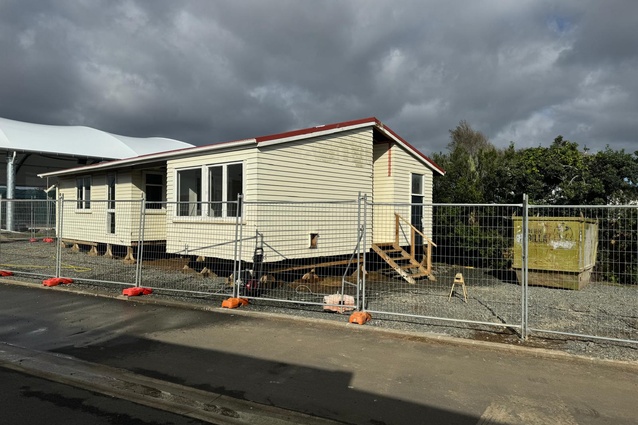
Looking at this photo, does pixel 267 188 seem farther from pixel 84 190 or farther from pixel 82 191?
pixel 82 191

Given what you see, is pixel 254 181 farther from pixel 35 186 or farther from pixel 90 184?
pixel 35 186

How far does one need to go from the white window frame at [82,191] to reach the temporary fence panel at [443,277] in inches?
432

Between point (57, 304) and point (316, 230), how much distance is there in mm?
5760

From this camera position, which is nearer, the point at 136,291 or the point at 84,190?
the point at 136,291

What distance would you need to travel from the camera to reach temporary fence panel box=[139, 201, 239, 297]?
396 inches

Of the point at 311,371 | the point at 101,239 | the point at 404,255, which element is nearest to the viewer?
the point at 311,371

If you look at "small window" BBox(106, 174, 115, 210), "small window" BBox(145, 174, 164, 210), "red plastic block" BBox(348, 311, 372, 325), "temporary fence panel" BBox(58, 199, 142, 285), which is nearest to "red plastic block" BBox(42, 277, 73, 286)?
"temporary fence panel" BBox(58, 199, 142, 285)

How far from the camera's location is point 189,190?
11.6 m

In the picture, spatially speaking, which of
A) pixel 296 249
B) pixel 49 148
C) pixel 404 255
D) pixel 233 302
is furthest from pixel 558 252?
pixel 49 148

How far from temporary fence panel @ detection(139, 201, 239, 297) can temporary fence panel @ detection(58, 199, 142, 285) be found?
1002 millimetres

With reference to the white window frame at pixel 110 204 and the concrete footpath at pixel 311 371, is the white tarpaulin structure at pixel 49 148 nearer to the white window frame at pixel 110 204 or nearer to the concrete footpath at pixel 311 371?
the white window frame at pixel 110 204

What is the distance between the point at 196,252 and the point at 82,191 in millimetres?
8751

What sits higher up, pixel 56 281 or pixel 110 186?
pixel 110 186

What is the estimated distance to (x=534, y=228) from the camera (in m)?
11.2
